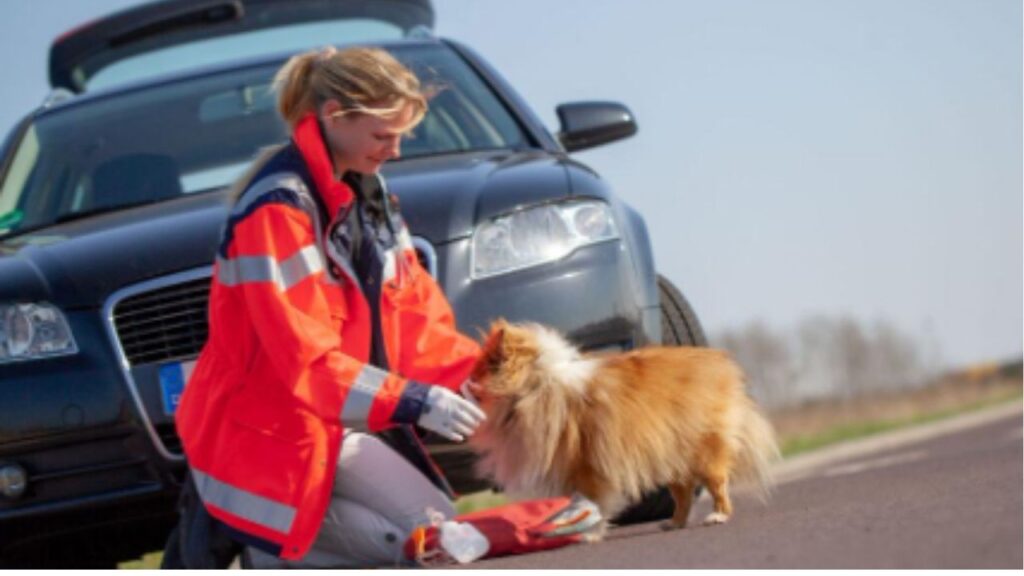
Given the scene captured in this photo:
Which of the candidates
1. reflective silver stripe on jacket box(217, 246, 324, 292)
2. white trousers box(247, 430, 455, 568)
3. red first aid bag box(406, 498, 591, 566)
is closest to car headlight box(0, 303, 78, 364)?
white trousers box(247, 430, 455, 568)

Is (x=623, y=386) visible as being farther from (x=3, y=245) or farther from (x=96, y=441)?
(x=3, y=245)

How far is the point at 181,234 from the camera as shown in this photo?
578cm

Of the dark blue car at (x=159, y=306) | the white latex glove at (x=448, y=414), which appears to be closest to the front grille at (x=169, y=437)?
the dark blue car at (x=159, y=306)

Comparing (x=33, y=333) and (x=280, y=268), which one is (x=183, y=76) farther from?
(x=280, y=268)

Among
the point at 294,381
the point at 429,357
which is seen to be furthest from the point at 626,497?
the point at 294,381

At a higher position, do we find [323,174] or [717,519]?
[323,174]

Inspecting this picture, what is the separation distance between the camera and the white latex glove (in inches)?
180

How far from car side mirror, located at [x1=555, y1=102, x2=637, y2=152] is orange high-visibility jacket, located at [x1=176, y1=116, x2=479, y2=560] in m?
2.27

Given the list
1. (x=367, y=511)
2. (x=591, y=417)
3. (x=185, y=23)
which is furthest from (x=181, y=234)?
(x=185, y=23)

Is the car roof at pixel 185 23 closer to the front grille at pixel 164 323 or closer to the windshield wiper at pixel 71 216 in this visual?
the windshield wiper at pixel 71 216

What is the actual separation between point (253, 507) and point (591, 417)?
87 centimetres

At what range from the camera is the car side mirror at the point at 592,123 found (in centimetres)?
718

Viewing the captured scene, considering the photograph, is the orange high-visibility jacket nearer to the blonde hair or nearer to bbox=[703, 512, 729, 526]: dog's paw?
the blonde hair

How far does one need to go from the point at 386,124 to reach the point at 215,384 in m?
0.74
